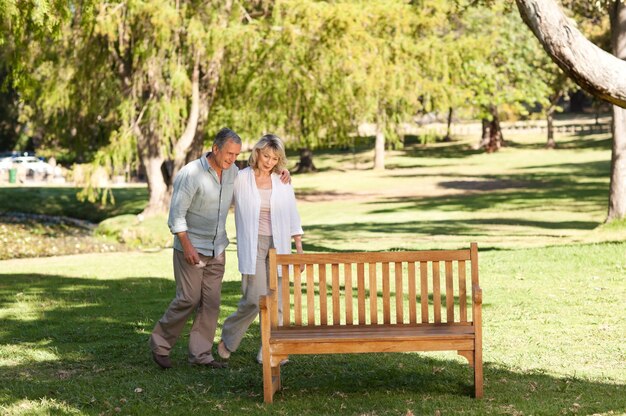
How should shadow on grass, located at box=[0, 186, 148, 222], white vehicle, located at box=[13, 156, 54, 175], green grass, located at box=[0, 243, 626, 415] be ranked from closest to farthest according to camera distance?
1. green grass, located at box=[0, 243, 626, 415]
2. shadow on grass, located at box=[0, 186, 148, 222]
3. white vehicle, located at box=[13, 156, 54, 175]

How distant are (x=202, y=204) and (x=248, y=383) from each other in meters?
1.51

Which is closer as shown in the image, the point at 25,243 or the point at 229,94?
the point at 25,243

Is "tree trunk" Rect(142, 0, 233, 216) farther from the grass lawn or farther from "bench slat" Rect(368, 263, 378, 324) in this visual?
"bench slat" Rect(368, 263, 378, 324)

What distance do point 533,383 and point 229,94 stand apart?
80.6ft

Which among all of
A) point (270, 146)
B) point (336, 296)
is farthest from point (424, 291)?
point (270, 146)

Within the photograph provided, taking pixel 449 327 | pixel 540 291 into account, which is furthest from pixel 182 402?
pixel 540 291

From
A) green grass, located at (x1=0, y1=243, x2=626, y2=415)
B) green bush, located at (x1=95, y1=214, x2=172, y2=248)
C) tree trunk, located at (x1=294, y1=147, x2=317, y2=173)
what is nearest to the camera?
green grass, located at (x1=0, y1=243, x2=626, y2=415)

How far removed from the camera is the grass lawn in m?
7.64

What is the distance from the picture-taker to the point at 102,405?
766 cm

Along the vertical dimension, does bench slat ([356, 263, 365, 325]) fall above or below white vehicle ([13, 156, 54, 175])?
above

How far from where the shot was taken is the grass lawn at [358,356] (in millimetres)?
7645

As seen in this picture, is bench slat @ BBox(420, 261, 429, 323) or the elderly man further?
the elderly man

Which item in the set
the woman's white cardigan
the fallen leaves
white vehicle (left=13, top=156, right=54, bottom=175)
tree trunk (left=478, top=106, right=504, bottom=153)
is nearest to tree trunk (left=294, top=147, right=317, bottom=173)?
tree trunk (left=478, top=106, right=504, bottom=153)

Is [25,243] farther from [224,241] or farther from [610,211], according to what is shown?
[224,241]
